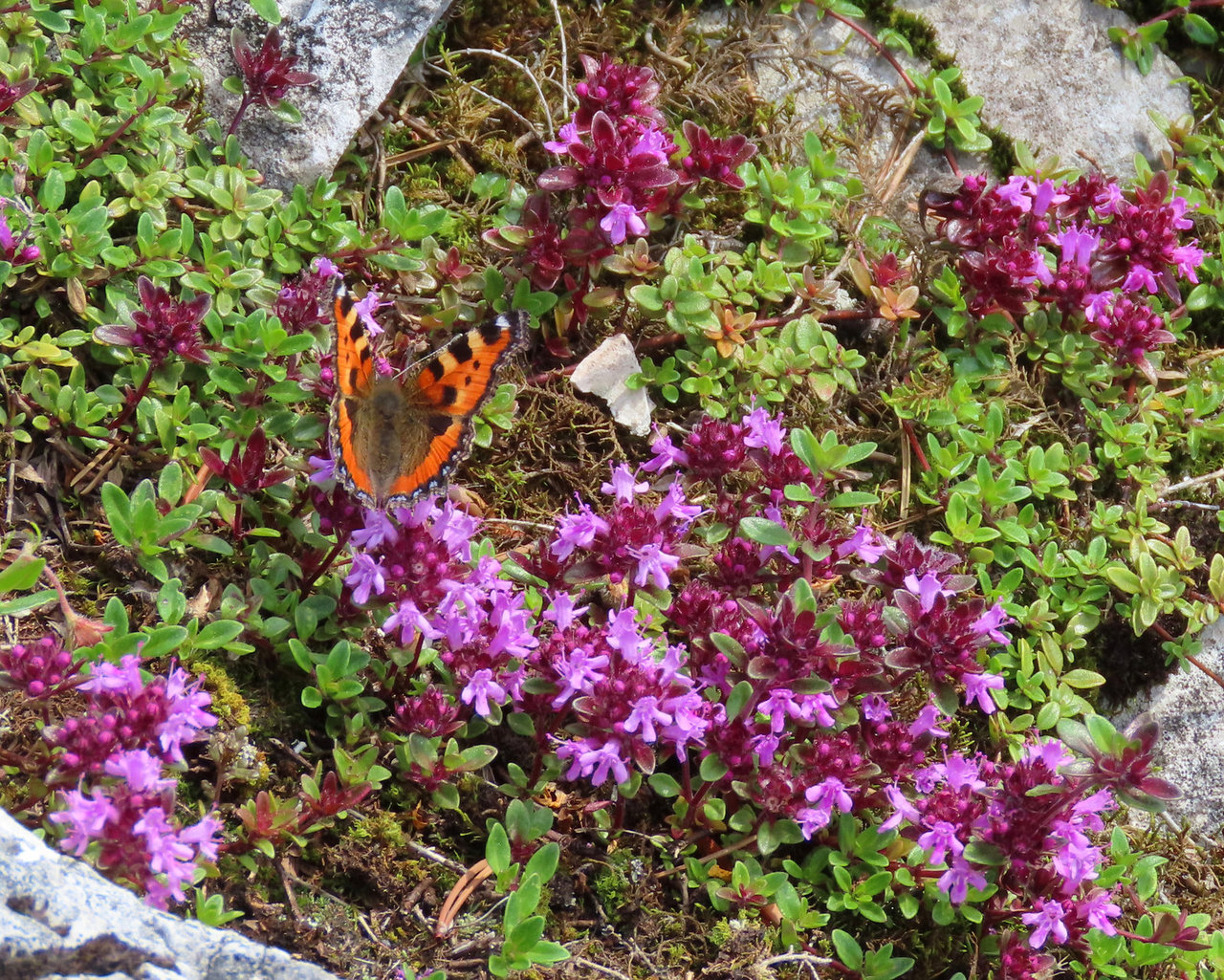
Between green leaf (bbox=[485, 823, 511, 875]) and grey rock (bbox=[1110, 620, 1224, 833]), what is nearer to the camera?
green leaf (bbox=[485, 823, 511, 875])

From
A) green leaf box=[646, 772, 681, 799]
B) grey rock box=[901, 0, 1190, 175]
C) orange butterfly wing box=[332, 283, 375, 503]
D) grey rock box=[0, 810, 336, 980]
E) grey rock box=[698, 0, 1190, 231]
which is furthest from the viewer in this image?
grey rock box=[901, 0, 1190, 175]

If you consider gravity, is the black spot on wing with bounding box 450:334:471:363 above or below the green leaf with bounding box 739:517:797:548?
above

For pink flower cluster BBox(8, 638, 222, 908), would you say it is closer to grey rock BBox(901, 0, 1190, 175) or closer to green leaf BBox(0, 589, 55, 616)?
green leaf BBox(0, 589, 55, 616)

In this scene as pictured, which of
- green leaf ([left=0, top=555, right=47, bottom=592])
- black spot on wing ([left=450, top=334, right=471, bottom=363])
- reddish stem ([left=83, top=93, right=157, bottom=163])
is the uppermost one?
black spot on wing ([left=450, top=334, right=471, bottom=363])

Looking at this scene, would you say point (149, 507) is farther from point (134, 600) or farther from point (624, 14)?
point (624, 14)

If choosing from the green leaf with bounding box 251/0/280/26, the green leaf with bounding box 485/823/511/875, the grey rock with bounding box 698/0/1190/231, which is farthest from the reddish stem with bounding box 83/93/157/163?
the green leaf with bounding box 485/823/511/875

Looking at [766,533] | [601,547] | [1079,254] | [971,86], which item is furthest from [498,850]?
[971,86]

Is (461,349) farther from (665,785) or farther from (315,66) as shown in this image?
(315,66)
